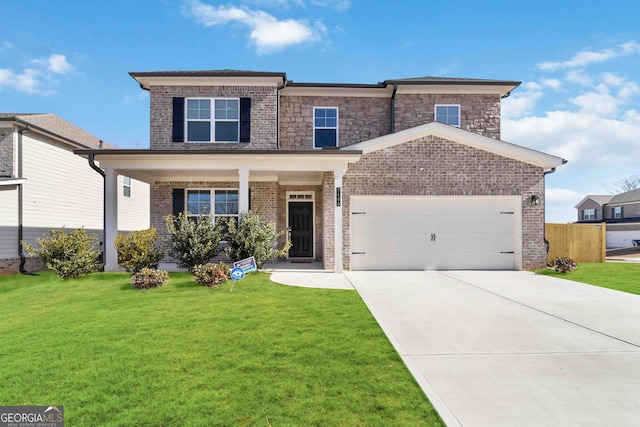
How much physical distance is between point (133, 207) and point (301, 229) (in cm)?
979

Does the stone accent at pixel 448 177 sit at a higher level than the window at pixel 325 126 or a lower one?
lower

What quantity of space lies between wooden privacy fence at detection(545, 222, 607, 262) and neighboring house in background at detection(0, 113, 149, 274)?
63.6 feet

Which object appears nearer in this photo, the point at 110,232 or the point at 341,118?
the point at 110,232

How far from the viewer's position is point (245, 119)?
12.4 metres

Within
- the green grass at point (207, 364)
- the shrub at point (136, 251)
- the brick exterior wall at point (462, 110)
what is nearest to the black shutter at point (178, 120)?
the shrub at point (136, 251)

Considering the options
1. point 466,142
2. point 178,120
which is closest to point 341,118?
point 466,142

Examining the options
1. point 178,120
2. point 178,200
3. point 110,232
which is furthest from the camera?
point 178,200

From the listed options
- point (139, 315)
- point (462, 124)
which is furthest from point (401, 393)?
point (462, 124)

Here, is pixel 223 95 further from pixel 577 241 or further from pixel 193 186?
pixel 577 241

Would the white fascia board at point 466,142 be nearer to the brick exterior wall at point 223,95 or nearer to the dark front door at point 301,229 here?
the dark front door at point 301,229

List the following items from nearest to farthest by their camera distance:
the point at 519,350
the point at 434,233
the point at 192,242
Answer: the point at 519,350
the point at 192,242
the point at 434,233

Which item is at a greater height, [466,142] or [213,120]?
[213,120]

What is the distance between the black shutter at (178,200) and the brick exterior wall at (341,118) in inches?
170

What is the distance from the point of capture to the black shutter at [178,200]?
12.6 meters
